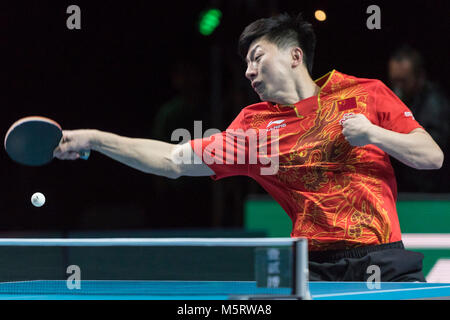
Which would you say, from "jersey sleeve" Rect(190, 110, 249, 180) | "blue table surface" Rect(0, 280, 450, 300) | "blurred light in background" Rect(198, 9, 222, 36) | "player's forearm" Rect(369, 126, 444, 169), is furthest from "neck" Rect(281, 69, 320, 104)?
"blurred light in background" Rect(198, 9, 222, 36)

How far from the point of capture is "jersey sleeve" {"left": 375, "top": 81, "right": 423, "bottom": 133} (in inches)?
134

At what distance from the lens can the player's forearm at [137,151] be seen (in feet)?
11.6

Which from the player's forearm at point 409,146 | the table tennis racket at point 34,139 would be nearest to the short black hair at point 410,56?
the player's forearm at point 409,146

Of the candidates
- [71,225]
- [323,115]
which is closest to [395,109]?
[323,115]

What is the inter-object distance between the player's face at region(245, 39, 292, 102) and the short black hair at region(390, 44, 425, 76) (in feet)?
9.29

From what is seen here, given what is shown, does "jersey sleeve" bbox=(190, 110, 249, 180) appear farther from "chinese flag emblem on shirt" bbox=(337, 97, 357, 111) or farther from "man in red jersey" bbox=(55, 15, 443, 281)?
"chinese flag emblem on shirt" bbox=(337, 97, 357, 111)

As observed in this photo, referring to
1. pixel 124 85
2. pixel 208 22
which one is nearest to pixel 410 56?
pixel 208 22

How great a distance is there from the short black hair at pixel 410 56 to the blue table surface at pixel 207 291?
3.65m

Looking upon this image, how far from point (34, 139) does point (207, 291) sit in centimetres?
124

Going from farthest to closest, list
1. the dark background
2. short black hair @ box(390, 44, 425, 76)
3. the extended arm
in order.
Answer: the dark background
short black hair @ box(390, 44, 425, 76)
the extended arm

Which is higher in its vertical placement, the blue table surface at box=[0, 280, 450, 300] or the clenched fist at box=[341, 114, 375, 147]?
the clenched fist at box=[341, 114, 375, 147]

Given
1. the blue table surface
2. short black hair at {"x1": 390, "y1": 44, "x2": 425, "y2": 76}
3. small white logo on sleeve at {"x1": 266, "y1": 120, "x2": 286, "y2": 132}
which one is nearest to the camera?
the blue table surface

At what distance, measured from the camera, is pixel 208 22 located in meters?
6.98

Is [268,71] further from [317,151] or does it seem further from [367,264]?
[367,264]
